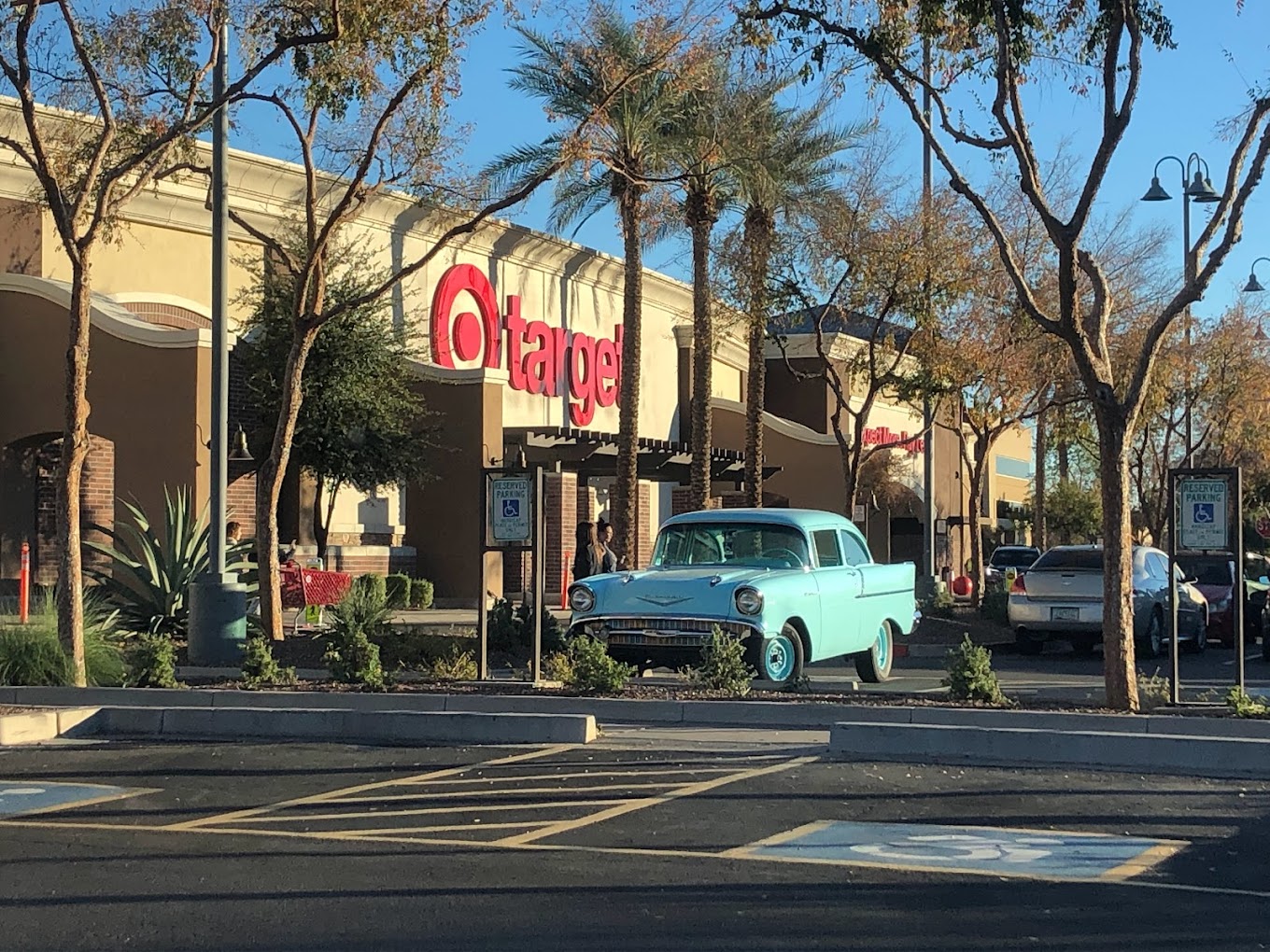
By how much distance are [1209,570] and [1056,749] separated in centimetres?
1713

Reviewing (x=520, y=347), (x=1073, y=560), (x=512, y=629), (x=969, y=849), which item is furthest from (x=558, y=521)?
(x=969, y=849)

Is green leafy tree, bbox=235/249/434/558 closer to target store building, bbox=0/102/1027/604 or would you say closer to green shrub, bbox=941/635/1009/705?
target store building, bbox=0/102/1027/604

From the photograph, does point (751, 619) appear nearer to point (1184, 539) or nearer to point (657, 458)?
point (1184, 539)

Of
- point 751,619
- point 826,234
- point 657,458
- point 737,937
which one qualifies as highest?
point 826,234

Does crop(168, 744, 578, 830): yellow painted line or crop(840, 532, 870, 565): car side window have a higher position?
crop(840, 532, 870, 565): car side window

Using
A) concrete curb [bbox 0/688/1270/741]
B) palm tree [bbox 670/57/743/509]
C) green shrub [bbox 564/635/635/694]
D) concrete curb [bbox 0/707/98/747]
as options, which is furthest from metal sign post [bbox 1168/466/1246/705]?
palm tree [bbox 670/57/743/509]

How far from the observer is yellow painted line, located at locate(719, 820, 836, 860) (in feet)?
25.6

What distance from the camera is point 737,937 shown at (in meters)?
6.22

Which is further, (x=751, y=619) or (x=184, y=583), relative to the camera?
(x=184, y=583)

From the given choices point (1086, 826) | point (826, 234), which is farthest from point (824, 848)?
point (826, 234)

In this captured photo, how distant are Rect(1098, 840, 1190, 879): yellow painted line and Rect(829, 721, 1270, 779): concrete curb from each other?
2.55m

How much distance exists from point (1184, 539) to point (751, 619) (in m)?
3.63

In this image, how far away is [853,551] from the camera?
16.9m

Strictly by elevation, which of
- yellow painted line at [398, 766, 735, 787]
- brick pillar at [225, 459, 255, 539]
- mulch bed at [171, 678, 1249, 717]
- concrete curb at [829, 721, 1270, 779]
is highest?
brick pillar at [225, 459, 255, 539]
